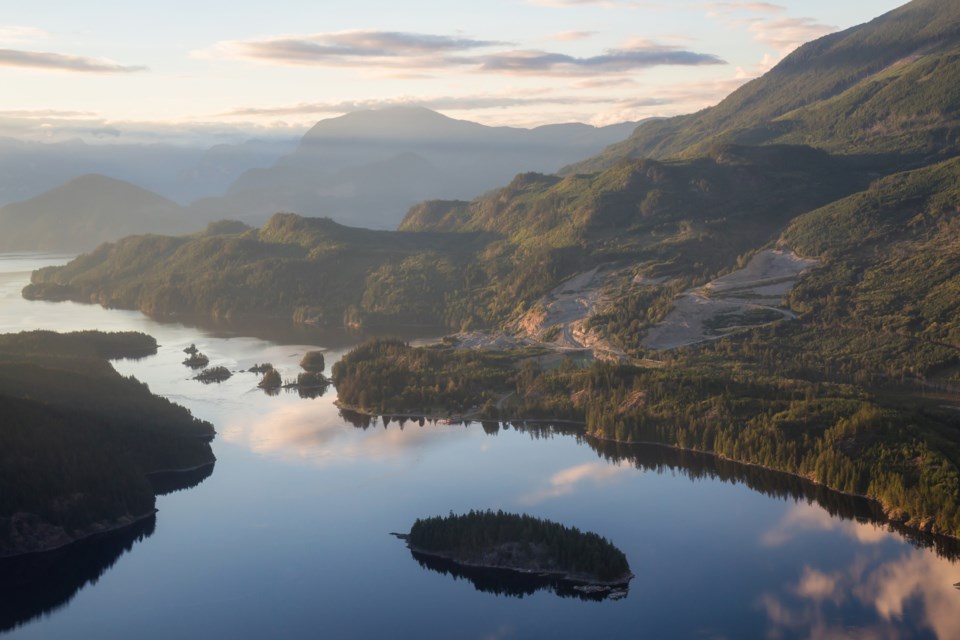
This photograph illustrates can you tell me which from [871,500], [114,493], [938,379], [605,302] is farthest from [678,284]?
[114,493]

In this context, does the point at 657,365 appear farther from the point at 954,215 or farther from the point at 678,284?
the point at 954,215

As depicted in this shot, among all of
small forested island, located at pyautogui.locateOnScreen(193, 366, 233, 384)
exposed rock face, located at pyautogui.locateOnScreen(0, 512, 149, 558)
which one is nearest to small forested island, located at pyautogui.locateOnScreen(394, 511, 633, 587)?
exposed rock face, located at pyautogui.locateOnScreen(0, 512, 149, 558)

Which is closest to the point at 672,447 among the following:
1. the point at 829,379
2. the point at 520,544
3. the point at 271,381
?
the point at 829,379

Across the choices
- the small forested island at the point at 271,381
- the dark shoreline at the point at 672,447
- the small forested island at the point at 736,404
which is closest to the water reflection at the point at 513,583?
the dark shoreline at the point at 672,447

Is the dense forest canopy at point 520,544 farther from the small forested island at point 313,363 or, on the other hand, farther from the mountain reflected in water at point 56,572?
the small forested island at point 313,363

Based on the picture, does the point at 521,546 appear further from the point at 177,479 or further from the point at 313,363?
the point at 313,363

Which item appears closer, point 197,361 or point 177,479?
point 177,479

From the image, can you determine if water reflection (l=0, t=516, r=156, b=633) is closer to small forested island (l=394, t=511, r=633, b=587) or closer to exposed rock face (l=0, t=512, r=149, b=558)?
exposed rock face (l=0, t=512, r=149, b=558)
